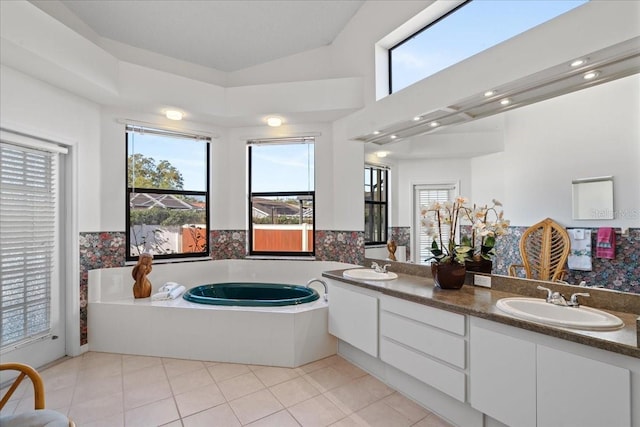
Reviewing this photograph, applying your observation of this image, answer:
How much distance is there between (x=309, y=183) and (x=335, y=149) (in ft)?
1.71

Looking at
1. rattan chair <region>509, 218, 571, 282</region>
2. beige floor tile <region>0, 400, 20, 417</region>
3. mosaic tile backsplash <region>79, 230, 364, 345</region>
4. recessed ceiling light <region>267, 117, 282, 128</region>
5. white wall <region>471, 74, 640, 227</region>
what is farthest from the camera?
recessed ceiling light <region>267, 117, 282, 128</region>

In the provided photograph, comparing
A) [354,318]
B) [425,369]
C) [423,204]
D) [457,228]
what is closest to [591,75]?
[457,228]

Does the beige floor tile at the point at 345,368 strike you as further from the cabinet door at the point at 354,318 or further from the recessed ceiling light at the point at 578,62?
the recessed ceiling light at the point at 578,62

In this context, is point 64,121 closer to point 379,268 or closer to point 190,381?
point 190,381

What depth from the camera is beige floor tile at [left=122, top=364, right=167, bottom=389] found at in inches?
96.9

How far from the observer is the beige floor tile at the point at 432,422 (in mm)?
1976

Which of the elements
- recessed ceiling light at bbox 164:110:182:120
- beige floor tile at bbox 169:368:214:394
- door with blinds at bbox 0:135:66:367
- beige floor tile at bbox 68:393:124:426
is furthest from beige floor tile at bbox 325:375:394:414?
recessed ceiling light at bbox 164:110:182:120

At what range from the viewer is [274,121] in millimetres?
3602

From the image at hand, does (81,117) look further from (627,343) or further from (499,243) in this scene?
(627,343)

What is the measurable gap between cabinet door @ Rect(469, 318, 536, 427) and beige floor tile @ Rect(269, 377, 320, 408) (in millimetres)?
1128

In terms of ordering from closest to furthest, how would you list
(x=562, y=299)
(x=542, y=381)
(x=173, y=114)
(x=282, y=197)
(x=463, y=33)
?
(x=542, y=381) → (x=562, y=299) → (x=463, y=33) → (x=173, y=114) → (x=282, y=197)

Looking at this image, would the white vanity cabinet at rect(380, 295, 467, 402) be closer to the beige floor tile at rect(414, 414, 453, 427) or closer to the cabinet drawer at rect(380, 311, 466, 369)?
the cabinet drawer at rect(380, 311, 466, 369)

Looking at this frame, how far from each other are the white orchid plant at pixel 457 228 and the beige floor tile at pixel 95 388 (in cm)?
261

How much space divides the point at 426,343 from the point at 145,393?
204 cm
